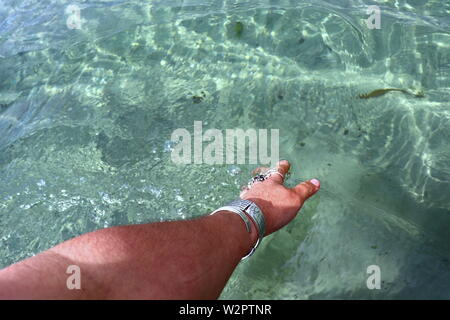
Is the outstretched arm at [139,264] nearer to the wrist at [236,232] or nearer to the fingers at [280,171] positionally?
the wrist at [236,232]

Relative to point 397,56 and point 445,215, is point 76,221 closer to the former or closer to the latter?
point 445,215

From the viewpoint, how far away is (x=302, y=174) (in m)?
2.94

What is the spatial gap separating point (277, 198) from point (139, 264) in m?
1.09

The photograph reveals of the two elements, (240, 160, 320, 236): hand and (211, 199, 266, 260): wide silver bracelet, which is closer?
(211, 199, 266, 260): wide silver bracelet

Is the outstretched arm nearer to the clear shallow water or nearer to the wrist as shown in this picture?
the wrist

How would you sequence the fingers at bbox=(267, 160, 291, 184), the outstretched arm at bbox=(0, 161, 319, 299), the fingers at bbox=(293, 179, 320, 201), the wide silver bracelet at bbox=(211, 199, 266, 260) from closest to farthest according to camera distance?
the outstretched arm at bbox=(0, 161, 319, 299), the wide silver bracelet at bbox=(211, 199, 266, 260), the fingers at bbox=(293, 179, 320, 201), the fingers at bbox=(267, 160, 291, 184)

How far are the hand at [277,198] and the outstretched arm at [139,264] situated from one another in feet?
1.18

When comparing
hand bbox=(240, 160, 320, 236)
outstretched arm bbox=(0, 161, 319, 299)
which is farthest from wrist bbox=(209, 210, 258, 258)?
hand bbox=(240, 160, 320, 236)

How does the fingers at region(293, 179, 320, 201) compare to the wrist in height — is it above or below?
below

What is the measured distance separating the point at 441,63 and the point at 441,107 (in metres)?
0.52

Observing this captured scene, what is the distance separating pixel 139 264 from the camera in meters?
1.63

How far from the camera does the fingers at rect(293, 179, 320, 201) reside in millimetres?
2551

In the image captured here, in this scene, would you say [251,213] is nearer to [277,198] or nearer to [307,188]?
[277,198]
